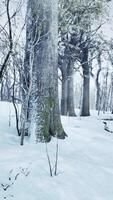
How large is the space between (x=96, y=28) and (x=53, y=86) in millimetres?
12630

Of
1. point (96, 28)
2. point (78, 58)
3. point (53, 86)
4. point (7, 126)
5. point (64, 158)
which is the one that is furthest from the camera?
point (78, 58)

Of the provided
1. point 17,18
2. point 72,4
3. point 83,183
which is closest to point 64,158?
point 83,183

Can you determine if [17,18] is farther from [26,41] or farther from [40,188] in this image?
[40,188]

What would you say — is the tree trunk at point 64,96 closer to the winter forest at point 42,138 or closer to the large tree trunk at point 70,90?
the large tree trunk at point 70,90

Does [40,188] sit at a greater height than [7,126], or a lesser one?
lesser

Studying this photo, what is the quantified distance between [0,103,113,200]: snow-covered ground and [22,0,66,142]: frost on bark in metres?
0.38

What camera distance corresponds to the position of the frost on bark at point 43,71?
6.73m

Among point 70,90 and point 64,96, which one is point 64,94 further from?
point 70,90

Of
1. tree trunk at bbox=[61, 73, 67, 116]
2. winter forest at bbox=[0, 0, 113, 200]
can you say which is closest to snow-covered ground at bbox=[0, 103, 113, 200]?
winter forest at bbox=[0, 0, 113, 200]

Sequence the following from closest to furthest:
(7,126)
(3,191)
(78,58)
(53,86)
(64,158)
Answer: (3,191) → (64,158) → (53,86) → (7,126) → (78,58)

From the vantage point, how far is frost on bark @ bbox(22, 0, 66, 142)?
6.73 meters

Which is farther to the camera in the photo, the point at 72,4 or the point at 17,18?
the point at 72,4

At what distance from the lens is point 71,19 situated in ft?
51.8

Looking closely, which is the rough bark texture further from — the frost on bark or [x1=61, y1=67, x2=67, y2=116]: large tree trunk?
the frost on bark
